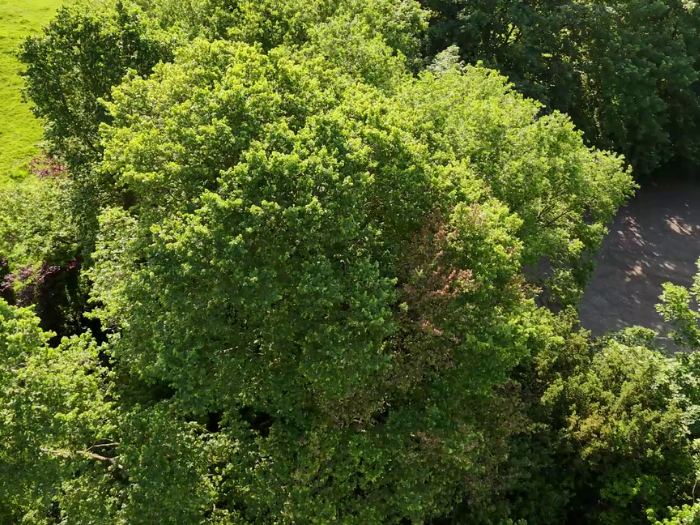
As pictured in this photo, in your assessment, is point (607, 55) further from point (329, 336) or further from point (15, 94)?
point (15, 94)

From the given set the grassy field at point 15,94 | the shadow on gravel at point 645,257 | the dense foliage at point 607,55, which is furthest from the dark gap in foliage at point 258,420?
the grassy field at point 15,94

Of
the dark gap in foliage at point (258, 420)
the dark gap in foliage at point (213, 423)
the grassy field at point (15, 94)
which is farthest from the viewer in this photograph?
the grassy field at point (15, 94)

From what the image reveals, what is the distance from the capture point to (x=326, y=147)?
1630cm

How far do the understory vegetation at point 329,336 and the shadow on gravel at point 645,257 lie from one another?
368 inches

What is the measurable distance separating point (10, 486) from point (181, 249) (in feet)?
24.6

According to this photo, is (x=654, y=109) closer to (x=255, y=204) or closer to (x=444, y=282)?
(x=444, y=282)

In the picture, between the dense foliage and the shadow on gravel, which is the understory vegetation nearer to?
the shadow on gravel

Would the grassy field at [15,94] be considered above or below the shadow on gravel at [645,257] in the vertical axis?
below

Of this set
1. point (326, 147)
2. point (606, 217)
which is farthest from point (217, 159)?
point (606, 217)

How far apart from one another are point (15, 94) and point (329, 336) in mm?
42619

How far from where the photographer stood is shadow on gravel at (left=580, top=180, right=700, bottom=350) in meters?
32.4

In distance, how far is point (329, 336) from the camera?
1473cm

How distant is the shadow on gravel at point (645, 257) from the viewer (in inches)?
1275

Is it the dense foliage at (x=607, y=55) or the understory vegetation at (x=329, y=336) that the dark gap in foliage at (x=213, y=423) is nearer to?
the understory vegetation at (x=329, y=336)
